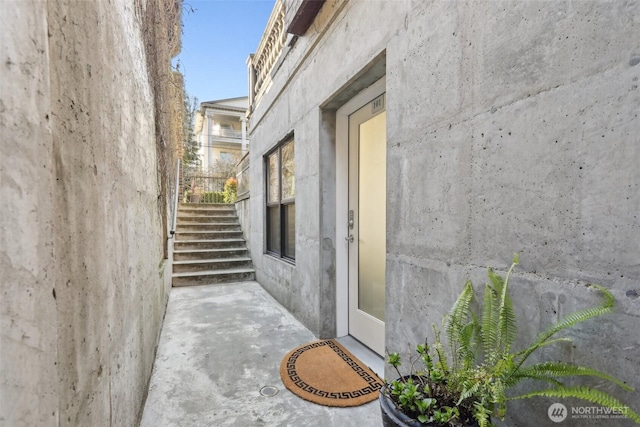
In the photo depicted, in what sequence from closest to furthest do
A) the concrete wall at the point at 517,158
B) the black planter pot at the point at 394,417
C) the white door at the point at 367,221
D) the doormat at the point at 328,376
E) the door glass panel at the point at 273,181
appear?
the concrete wall at the point at 517,158
the black planter pot at the point at 394,417
the doormat at the point at 328,376
the white door at the point at 367,221
the door glass panel at the point at 273,181

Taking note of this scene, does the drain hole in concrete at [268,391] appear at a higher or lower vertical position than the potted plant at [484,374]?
lower

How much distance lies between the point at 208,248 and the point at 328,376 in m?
4.45

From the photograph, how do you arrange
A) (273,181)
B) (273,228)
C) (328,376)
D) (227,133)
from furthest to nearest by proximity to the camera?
(227,133)
(273,228)
(273,181)
(328,376)

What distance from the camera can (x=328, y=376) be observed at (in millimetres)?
2230

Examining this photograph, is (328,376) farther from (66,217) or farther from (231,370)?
(66,217)

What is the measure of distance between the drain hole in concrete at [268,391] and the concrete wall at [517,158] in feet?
3.00

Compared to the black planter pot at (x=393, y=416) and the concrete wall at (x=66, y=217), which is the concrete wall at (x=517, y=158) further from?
the concrete wall at (x=66, y=217)

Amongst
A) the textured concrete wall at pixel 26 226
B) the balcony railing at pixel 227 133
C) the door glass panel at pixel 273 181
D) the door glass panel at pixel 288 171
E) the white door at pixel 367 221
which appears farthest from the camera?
the balcony railing at pixel 227 133

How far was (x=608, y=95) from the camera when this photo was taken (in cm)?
92

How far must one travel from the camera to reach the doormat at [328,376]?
6.48 feet

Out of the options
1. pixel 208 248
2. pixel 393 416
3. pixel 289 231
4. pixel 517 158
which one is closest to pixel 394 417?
pixel 393 416

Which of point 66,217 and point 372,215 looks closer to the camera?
point 66,217

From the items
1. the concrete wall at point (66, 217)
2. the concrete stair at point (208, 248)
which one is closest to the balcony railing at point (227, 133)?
the concrete stair at point (208, 248)
